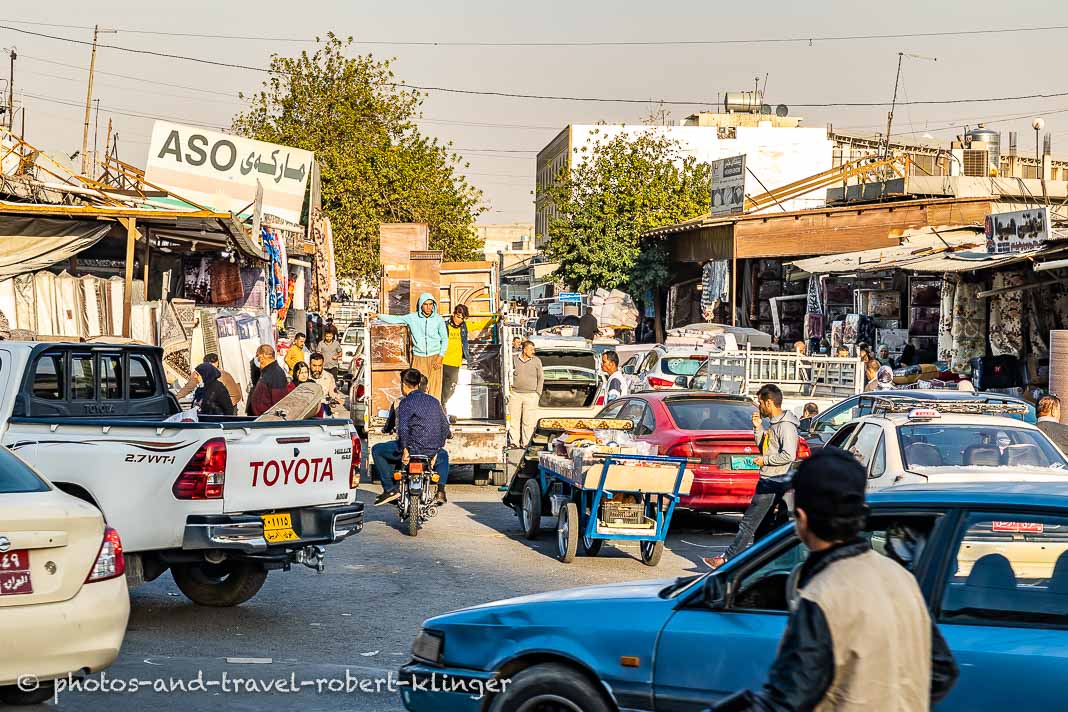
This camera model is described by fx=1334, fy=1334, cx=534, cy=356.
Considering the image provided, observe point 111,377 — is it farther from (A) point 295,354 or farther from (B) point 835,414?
(A) point 295,354

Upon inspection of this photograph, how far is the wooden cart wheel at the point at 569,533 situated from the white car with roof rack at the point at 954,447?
2.87m

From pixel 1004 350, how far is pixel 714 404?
361 inches

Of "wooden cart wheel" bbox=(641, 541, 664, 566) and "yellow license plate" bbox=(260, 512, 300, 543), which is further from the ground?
"yellow license plate" bbox=(260, 512, 300, 543)

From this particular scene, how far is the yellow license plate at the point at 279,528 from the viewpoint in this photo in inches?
377

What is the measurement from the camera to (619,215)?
5009 cm

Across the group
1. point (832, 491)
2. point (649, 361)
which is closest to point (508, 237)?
point (649, 361)

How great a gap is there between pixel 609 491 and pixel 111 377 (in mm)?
4679

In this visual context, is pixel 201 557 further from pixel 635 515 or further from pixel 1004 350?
pixel 1004 350

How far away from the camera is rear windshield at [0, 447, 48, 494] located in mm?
7109

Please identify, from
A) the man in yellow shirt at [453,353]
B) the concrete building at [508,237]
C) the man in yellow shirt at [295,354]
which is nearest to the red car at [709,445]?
the man in yellow shirt at [453,353]

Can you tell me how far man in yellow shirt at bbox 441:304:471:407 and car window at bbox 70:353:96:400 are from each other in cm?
966

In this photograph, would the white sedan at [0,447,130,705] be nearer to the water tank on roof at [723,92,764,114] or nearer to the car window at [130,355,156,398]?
the car window at [130,355,156,398]

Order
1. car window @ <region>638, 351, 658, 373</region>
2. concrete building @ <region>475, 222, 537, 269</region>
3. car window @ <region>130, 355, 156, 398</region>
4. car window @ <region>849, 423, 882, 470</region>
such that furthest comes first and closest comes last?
concrete building @ <region>475, 222, 537, 269</region> < car window @ <region>638, 351, 658, 373</region> < car window @ <region>849, 423, 882, 470</region> < car window @ <region>130, 355, 156, 398</region>

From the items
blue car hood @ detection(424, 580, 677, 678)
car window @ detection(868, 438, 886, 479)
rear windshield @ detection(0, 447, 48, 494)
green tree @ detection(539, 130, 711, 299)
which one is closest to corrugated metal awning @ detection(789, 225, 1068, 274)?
car window @ detection(868, 438, 886, 479)
